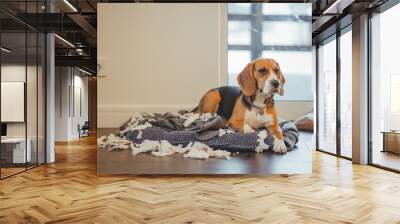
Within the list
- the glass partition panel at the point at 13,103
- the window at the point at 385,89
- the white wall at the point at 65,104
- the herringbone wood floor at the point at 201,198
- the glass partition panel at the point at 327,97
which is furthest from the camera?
the white wall at the point at 65,104

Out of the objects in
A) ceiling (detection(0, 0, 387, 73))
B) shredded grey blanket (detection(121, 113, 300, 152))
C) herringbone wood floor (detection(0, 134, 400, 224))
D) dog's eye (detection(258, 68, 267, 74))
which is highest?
ceiling (detection(0, 0, 387, 73))

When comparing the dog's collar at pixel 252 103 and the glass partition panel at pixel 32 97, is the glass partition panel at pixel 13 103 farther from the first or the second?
the dog's collar at pixel 252 103

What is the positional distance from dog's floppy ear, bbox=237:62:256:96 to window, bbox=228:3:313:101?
0.28 meters

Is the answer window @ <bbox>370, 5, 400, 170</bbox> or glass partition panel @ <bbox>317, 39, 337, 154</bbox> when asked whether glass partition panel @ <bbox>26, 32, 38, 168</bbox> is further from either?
glass partition panel @ <bbox>317, 39, 337, 154</bbox>

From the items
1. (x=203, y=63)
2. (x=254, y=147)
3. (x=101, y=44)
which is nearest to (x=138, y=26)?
(x=101, y=44)

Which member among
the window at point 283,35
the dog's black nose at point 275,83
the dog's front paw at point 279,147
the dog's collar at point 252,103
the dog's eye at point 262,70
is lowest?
the dog's front paw at point 279,147

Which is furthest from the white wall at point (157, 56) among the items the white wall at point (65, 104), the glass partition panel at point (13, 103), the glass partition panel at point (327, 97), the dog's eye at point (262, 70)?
the white wall at point (65, 104)

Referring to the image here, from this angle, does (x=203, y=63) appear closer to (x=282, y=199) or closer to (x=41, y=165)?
(x=282, y=199)

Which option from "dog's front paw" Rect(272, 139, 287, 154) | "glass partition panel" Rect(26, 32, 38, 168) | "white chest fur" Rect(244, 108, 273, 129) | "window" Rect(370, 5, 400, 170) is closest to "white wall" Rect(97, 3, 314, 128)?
"white chest fur" Rect(244, 108, 273, 129)

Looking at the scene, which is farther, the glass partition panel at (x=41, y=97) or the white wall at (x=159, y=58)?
the glass partition panel at (x=41, y=97)

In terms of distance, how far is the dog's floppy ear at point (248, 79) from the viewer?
5.66 m

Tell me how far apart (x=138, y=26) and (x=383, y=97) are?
464 cm

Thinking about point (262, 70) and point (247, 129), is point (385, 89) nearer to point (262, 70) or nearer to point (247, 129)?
point (262, 70)

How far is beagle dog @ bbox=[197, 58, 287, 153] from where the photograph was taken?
223 inches
